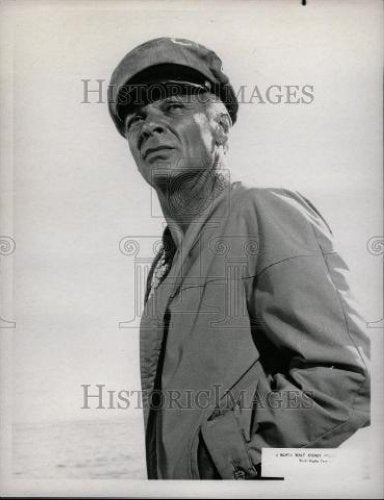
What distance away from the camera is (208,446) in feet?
10.9

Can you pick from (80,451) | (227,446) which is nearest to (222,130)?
(227,446)

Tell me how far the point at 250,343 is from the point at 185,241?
475 mm

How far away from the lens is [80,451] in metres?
3.47

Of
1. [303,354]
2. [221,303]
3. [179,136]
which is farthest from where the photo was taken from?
[179,136]

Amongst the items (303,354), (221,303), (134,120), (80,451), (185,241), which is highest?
(134,120)

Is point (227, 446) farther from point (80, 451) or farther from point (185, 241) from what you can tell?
point (185, 241)

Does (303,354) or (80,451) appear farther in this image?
(80,451)

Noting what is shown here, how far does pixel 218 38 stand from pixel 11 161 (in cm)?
95

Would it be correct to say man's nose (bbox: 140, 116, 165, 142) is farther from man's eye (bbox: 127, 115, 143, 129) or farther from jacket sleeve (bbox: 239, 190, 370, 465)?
jacket sleeve (bbox: 239, 190, 370, 465)

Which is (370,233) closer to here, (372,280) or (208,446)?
(372,280)

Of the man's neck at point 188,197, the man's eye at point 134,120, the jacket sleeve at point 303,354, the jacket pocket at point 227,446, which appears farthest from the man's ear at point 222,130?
the jacket pocket at point 227,446

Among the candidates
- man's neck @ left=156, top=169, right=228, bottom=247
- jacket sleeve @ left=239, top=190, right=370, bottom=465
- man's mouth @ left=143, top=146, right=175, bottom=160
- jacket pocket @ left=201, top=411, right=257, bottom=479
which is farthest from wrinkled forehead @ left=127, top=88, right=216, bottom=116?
jacket pocket @ left=201, top=411, right=257, bottom=479

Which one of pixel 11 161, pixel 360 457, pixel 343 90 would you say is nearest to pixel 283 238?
pixel 343 90

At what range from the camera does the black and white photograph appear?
3373mm
